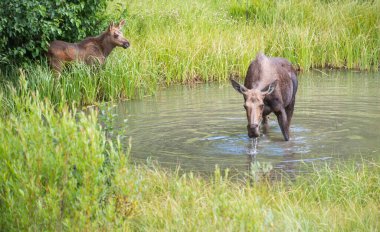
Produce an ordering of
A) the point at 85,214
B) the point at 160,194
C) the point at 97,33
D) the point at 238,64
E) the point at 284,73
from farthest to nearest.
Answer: the point at 238,64
the point at 97,33
the point at 284,73
the point at 160,194
the point at 85,214

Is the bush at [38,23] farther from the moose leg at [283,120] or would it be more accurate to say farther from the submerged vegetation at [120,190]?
the moose leg at [283,120]

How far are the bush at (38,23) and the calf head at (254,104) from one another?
15.6 ft

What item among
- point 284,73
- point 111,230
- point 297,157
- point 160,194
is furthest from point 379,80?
point 111,230

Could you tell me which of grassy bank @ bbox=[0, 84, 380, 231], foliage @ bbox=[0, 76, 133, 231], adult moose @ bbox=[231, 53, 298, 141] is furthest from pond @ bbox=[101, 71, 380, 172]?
foliage @ bbox=[0, 76, 133, 231]

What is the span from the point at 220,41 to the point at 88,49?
3918 millimetres

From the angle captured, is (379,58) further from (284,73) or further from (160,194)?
(160,194)

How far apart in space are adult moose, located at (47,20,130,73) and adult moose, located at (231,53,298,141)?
14.6 feet

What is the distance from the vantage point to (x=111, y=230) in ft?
22.4

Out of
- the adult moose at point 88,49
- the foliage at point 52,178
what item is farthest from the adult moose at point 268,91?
the adult moose at point 88,49

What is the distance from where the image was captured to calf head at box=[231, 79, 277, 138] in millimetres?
10569

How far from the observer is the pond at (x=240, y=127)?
435 inches

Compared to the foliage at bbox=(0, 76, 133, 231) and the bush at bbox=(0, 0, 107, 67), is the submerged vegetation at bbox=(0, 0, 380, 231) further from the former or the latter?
the bush at bbox=(0, 0, 107, 67)

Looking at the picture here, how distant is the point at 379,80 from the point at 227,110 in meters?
4.64

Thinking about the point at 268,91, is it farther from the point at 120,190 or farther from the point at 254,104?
the point at 120,190
